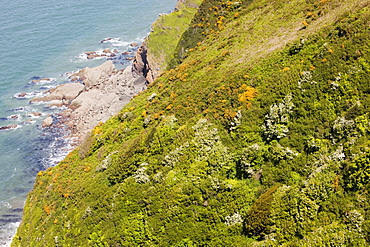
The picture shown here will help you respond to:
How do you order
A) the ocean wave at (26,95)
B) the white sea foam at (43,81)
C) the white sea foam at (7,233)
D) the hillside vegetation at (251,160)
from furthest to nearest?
the white sea foam at (43,81)
the ocean wave at (26,95)
the white sea foam at (7,233)
the hillside vegetation at (251,160)

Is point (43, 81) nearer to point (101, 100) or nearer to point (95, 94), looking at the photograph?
point (95, 94)

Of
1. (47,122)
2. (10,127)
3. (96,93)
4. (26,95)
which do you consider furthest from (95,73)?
(10,127)

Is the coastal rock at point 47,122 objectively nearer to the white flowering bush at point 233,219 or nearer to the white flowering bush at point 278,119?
the white flowering bush at point 278,119

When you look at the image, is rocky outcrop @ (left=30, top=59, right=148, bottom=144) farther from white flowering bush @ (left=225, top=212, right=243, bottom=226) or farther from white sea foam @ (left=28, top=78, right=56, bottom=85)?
white flowering bush @ (left=225, top=212, right=243, bottom=226)

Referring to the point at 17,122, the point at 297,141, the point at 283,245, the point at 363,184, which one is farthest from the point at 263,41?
the point at 17,122

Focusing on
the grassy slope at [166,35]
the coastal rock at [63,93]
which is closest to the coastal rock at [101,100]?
the coastal rock at [63,93]

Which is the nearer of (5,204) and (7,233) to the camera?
(7,233)

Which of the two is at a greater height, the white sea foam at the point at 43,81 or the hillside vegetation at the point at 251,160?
the hillside vegetation at the point at 251,160
